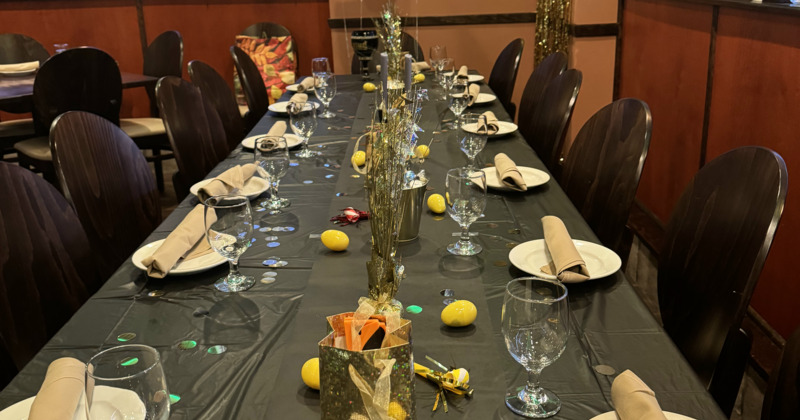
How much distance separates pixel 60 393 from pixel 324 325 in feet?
1.46

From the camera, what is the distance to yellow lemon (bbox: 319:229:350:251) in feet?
5.26

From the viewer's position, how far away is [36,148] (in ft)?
13.1

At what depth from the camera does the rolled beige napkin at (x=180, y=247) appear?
4.91 feet

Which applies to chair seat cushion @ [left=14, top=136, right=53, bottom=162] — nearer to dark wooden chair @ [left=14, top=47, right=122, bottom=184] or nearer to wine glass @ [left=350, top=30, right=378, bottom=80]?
dark wooden chair @ [left=14, top=47, right=122, bottom=184]

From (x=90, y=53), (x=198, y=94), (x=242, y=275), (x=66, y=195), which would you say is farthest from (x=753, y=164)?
(x=90, y=53)

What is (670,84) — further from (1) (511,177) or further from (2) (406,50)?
(1) (511,177)

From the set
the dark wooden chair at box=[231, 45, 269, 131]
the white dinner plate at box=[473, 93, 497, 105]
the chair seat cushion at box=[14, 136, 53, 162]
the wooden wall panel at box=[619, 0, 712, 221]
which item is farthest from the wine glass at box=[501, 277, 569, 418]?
the chair seat cushion at box=[14, 136, 53, 162]

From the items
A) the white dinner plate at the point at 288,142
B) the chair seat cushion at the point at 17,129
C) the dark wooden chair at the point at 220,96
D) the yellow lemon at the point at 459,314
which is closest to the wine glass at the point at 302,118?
the white dinner plate at the point at 288,142

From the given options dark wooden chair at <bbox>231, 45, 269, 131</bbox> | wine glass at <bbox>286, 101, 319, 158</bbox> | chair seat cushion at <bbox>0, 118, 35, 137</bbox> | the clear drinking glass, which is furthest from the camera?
chair seat cushion at <bbox>0, 118, 35, 137</bbox>

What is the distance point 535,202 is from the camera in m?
1.96

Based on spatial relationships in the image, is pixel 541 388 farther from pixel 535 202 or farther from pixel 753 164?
pixel 535 202

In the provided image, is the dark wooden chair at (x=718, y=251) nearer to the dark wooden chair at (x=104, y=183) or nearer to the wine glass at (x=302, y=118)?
the wine glass at (x=302, y=118)

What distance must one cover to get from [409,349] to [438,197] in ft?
3.29

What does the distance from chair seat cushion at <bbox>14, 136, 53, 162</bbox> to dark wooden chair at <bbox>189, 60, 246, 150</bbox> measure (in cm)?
112
